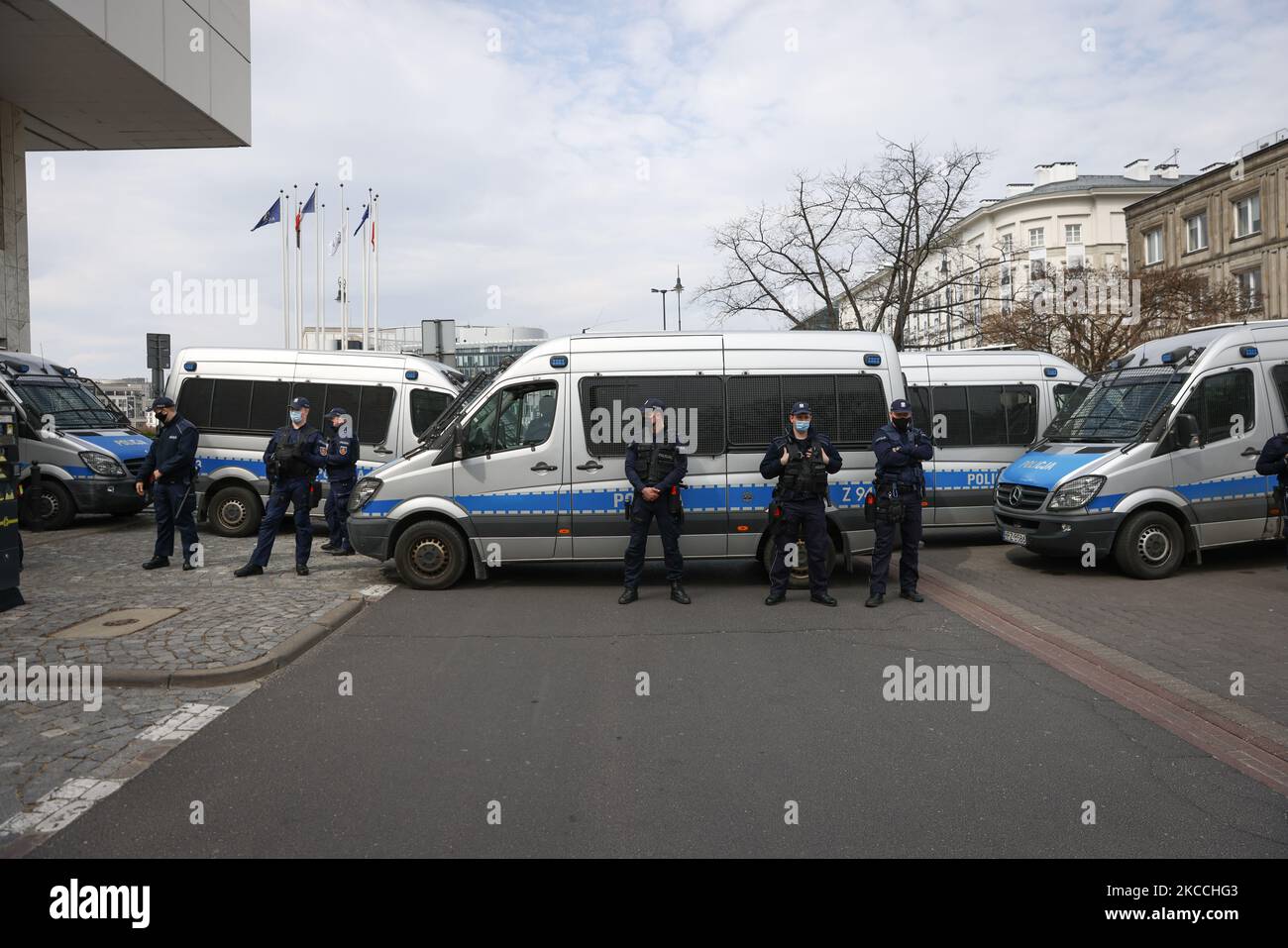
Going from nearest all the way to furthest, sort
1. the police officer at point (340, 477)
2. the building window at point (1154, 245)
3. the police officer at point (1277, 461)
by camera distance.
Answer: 1. the police officer at point (1277, 461)
2. the police officer at point (340, 477)
3. the building window at point (1154, 245)

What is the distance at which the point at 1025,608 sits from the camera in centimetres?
859

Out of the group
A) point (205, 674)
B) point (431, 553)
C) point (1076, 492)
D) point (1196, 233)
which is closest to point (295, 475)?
point (431, 553)

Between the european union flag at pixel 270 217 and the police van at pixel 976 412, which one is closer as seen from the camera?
the police van at pixel 976 412

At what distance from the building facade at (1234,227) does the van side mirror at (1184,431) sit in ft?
88.3

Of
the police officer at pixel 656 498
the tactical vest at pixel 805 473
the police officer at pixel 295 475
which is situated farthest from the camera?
the police officer at pixel 295 475

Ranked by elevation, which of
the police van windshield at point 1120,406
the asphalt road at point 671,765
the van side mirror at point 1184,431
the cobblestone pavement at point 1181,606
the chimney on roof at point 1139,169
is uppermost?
the chimney on roof at point 1139,169

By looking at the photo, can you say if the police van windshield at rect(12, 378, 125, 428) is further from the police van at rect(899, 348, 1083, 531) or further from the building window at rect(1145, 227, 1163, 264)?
the building window at rect(1145, 227, 1163, 264)

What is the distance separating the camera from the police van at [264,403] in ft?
43.8

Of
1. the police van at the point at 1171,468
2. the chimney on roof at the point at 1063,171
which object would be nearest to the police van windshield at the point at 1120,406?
the police van at the point at 1171,468

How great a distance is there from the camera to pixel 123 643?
689 cm

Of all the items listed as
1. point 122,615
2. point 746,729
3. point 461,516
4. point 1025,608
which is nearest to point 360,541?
point 461,516

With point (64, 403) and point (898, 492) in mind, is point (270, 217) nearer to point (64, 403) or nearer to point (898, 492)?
point (64, 403)

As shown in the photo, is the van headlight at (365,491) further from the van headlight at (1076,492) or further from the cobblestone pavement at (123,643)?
the van headlight at (1076,492)

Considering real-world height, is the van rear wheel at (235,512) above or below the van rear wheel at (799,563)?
above
